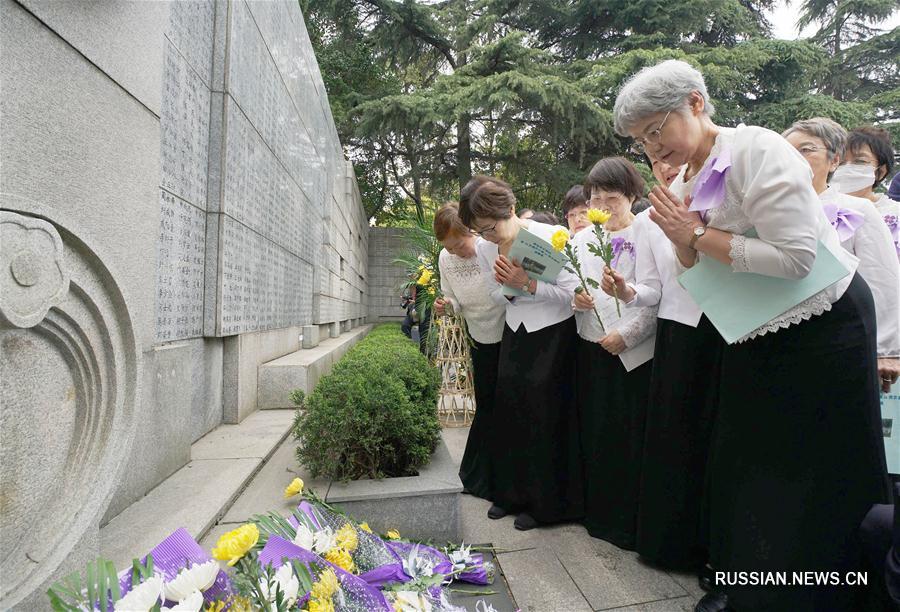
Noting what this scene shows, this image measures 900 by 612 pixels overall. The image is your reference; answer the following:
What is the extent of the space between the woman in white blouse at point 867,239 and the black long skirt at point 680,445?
69cm

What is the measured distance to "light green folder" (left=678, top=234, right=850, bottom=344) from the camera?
1.46m

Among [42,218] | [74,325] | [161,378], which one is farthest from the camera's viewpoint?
[161,378]

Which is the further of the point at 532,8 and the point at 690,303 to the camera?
the point at 532,8

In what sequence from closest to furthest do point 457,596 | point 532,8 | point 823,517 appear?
point 823,517 → point 457,596 → point 532,8

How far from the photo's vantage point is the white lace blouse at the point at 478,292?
9.77ft

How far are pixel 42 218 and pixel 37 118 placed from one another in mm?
391

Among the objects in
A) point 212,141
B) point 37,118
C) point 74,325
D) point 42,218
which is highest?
point 212,141

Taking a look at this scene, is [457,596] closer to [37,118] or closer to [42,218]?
[42,218]

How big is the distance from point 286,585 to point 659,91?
1820mm

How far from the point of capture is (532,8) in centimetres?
1225

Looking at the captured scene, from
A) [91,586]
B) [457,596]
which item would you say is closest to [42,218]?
[91,586]

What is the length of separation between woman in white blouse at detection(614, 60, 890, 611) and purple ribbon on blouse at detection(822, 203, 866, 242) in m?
0.61

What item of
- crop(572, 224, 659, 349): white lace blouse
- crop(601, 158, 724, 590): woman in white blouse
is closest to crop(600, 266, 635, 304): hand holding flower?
crop(601, 158, 724, 590): woman in white blouse

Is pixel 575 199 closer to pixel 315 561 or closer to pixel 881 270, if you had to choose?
pixel 881 270
